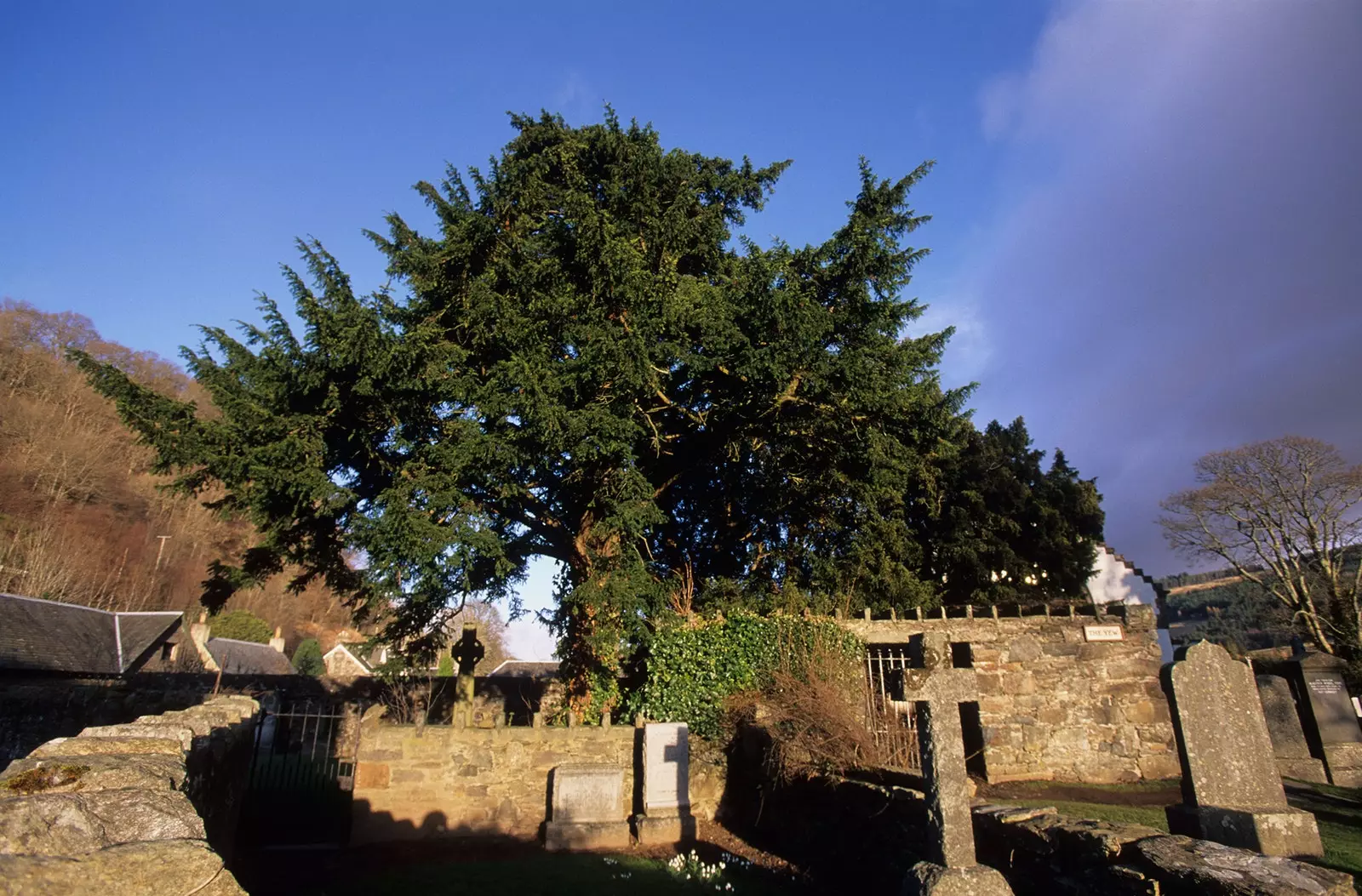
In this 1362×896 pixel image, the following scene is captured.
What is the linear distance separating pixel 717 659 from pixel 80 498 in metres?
42.7

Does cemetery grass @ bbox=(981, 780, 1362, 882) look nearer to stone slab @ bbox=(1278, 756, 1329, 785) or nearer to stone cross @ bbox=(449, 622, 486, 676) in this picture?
stone slab @ bbox=(1278, 756, 1329, 785)

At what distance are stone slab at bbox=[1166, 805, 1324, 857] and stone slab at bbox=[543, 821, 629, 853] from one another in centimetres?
690

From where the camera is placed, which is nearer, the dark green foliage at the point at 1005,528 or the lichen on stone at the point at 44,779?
the lichen on stone at the point at 44,779

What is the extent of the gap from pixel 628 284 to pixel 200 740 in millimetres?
8993

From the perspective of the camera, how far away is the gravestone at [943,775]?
15.7ft

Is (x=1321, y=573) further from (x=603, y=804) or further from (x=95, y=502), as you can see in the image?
(x=95, y=502)

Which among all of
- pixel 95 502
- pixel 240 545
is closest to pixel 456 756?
pixel 95 502

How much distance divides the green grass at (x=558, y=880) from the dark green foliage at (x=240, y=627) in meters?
39.6

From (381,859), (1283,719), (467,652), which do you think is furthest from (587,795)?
(1283,719)

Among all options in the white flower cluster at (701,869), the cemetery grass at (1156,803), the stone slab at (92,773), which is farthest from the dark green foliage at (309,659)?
the stone slab at (92,773)

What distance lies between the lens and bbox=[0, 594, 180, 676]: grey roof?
719 inches

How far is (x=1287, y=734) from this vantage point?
11.0m

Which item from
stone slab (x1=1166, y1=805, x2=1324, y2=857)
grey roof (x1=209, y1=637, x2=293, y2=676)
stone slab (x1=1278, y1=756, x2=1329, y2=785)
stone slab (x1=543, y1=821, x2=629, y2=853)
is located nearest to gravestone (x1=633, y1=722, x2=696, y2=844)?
stone slab (x1=543, y1=821, x2=629, y2=853)

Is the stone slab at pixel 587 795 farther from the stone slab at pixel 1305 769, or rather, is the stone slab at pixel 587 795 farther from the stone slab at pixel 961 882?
the stone slab at pixel 1305 769
